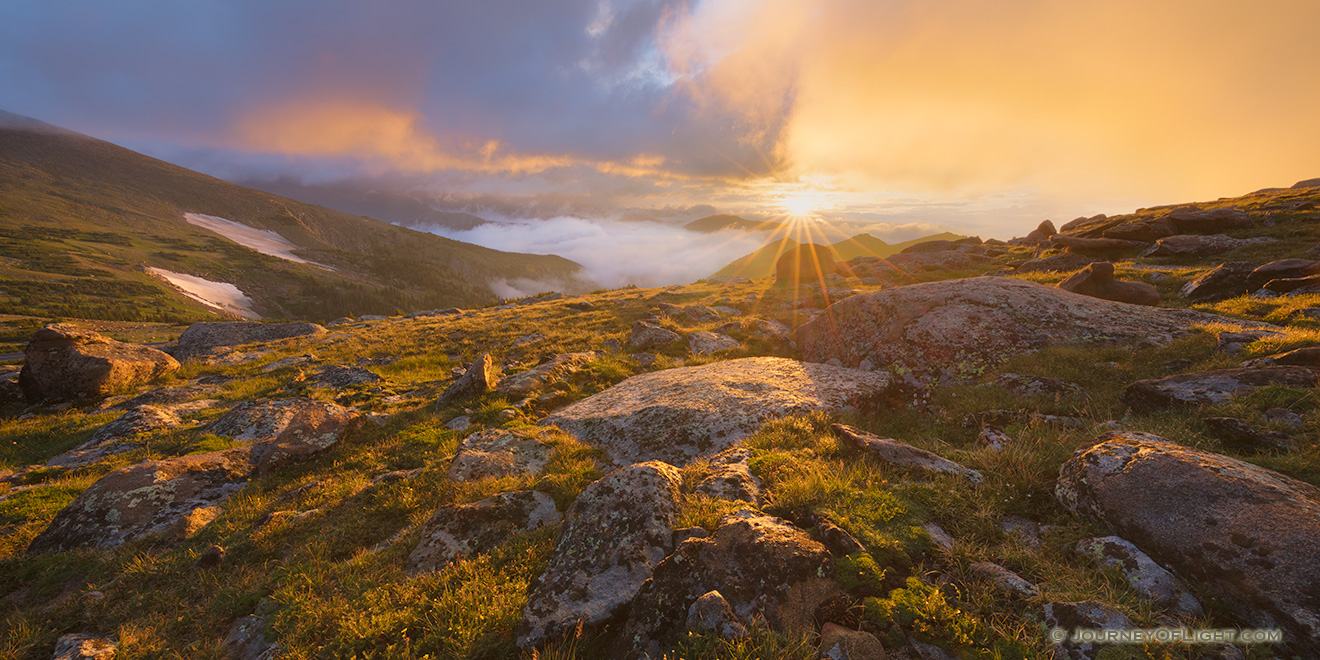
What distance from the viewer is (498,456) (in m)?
10.1

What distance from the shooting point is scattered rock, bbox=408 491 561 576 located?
6.97 metres

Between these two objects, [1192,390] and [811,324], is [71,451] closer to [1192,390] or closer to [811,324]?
[811,324]

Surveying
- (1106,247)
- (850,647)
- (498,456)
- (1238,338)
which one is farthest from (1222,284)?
(498,456)

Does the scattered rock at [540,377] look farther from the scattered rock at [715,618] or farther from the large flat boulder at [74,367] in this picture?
the large flat boulder at [74,367]

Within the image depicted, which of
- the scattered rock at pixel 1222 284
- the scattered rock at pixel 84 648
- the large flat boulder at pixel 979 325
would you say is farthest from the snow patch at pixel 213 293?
the scattered rock at pixel 1222 284

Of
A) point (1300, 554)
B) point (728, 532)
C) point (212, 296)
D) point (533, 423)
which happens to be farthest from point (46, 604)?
point (212, 296)

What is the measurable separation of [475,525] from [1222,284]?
28.7 meters

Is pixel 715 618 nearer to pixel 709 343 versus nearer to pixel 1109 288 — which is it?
pixel 709 343

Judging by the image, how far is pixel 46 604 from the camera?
7180 mm

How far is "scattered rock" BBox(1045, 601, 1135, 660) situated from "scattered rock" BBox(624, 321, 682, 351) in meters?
17.1

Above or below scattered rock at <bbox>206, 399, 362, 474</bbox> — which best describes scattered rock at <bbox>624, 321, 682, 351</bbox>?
above

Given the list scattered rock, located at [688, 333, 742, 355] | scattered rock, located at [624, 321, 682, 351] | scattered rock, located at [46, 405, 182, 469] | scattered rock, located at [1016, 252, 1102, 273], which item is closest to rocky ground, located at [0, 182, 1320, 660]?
scattered rock, located at [46, 405, 182, 469]

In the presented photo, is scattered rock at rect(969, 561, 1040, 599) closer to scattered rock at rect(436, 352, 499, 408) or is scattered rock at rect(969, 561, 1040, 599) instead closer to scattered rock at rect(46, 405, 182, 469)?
scattered rock at rect(436, 352, 499, 408)

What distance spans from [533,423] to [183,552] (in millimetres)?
7479
